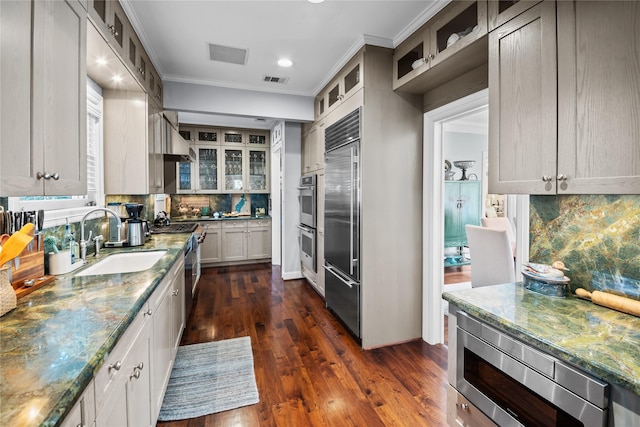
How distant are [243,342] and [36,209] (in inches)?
73.4

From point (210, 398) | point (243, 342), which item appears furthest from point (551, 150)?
point (243, 342)

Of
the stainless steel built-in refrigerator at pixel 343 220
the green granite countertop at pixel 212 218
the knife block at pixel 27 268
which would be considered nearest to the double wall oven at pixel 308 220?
the stainless steel built-in refrigerator at pixel 343 220

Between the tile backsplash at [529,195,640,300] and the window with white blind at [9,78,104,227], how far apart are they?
115 inches

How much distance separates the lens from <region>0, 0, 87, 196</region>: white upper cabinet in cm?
99

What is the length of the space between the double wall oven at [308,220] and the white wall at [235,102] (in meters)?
0.87

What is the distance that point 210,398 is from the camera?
2.05 m

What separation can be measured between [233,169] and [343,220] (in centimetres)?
367

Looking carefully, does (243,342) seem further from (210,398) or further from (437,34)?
(437,34)

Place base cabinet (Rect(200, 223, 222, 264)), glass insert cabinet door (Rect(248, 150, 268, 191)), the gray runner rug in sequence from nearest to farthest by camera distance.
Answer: the gray runner rug → base cabinet (Rect(200, 223, 222, 264)) → glass insert cabinet door (Rect(248, 150, 268, 191))

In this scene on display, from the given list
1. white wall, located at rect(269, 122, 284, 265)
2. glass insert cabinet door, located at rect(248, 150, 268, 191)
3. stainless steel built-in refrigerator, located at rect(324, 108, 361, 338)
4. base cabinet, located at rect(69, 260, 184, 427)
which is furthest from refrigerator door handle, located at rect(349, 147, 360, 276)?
glass insert cabinet door, located at rect(248, 150, 268, 191)

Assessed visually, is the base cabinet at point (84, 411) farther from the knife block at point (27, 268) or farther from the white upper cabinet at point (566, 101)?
the white upper cabinet at point (566, 101)

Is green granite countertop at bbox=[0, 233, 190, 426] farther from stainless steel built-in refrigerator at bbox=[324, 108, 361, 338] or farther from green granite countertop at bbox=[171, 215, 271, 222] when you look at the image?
green granite countertop at bbox=[171, 215, 271, 222]

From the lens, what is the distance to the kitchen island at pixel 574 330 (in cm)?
90

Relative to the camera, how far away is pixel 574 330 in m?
1.15
